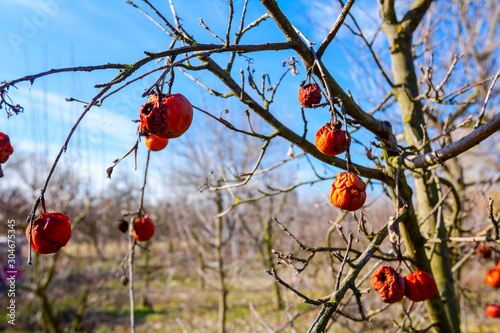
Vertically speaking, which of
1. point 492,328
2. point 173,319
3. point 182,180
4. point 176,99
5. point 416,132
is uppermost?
point 182,180

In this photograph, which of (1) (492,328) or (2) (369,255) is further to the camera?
(1) (492,328)

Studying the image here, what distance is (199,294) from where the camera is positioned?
49.6ft

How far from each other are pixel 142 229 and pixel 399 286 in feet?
3.73

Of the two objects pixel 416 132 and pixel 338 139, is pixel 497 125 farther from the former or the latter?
pixel 416 132

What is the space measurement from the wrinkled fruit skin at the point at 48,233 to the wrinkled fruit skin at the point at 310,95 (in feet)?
2.76

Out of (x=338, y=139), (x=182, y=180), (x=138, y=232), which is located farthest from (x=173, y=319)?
(x=338, y=139)

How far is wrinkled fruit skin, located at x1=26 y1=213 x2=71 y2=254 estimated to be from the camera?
0.99 metres

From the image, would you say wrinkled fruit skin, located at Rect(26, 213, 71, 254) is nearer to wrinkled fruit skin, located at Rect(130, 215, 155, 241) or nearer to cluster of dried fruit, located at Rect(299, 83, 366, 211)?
wrinkled fruit skin, located at Rect(130, 215, 155, 241)

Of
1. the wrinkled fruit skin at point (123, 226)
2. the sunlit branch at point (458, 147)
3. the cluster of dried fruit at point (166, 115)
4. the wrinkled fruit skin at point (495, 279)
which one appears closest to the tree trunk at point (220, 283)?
the wrinkled fruit skin at point (123, 226)

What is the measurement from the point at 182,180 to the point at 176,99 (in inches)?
601

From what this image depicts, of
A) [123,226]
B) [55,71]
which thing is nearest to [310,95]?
[55,71]

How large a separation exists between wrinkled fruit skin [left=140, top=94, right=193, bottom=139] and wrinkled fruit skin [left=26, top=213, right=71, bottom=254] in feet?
1.36

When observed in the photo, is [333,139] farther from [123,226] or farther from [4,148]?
[123,226]

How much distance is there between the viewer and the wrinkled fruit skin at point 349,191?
1.02 metres
